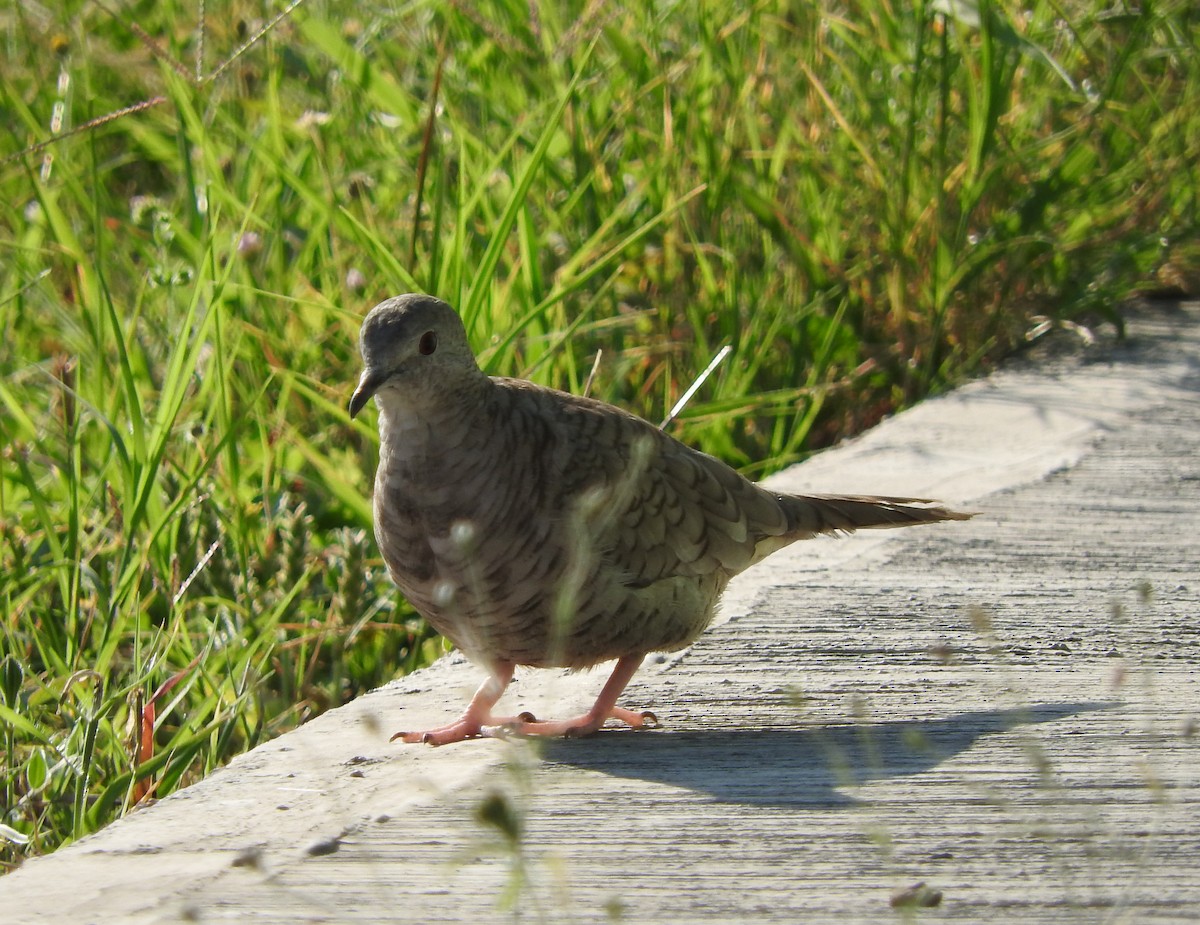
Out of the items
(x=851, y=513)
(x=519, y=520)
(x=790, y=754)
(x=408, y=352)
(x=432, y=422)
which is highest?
(x=408, y=352)

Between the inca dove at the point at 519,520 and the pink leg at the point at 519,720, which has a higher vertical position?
the inca dove at the point at 519,520

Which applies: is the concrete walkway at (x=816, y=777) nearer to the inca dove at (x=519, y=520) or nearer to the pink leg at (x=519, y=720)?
the pink leg at (x=519, y=720)

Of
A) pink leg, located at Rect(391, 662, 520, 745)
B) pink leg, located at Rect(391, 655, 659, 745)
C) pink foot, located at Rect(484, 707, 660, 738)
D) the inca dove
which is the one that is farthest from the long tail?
pink leg, located at Rect(391, 662, 520, 745)

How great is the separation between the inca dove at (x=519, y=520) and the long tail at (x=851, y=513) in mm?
274

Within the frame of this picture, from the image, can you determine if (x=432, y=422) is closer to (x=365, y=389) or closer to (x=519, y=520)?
(x=365, y=389)

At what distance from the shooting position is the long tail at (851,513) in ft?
10.7

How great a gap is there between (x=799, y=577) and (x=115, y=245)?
8.44 feet

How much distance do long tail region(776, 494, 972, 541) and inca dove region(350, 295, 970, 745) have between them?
0.27 metres

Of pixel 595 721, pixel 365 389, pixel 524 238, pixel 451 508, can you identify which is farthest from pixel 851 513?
pixel 524 238

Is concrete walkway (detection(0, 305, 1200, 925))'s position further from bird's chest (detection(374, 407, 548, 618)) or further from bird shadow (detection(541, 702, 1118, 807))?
bird's chest (detection(374, 407, 548, 618))

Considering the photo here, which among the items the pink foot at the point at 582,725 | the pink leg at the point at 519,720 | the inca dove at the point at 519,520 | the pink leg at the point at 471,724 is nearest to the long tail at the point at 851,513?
the inca dove at the point at 519,520

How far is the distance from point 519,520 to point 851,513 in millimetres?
836

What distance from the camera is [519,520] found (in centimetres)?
277

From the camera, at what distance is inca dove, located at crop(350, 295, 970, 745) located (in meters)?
2.75
